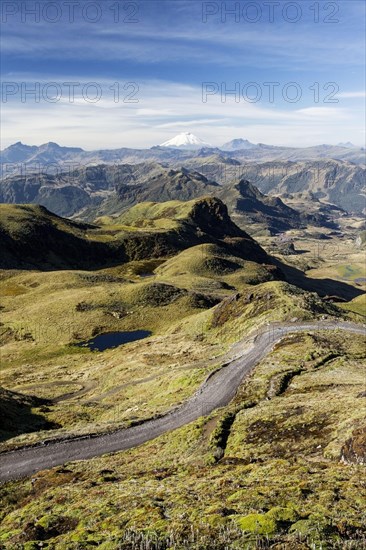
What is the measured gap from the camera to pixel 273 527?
20.7 meters

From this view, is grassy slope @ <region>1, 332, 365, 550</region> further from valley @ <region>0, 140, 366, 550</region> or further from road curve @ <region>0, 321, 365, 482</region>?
road curve @ <region>0, 321, 365, 482</region>

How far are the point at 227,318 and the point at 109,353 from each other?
100ft

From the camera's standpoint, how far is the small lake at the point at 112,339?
11119 cm

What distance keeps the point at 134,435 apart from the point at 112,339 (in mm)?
70482

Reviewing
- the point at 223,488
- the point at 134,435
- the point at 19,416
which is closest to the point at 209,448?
the point at 134,435

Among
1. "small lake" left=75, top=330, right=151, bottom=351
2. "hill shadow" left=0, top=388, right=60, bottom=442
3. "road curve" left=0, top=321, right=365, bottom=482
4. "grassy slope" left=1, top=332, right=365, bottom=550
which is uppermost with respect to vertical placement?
Answer: "grassy slope" left=1, top=332, right=365, bottom=550

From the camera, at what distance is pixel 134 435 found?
46625mm

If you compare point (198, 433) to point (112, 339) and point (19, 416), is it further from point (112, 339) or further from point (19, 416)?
point (112, 339)

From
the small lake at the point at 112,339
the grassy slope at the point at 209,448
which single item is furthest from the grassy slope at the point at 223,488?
the small lake at the point at 112,339

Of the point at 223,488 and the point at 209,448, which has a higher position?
the point at 223,488

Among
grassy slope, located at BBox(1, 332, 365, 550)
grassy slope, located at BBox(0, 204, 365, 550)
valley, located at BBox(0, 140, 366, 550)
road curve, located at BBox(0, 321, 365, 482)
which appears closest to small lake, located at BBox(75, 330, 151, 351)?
valley, located at BBox(0, 140, 366, 550)

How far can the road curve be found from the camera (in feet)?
134

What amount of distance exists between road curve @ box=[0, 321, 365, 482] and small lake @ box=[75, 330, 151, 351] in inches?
1964

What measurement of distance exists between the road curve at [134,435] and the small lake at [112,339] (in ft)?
164
